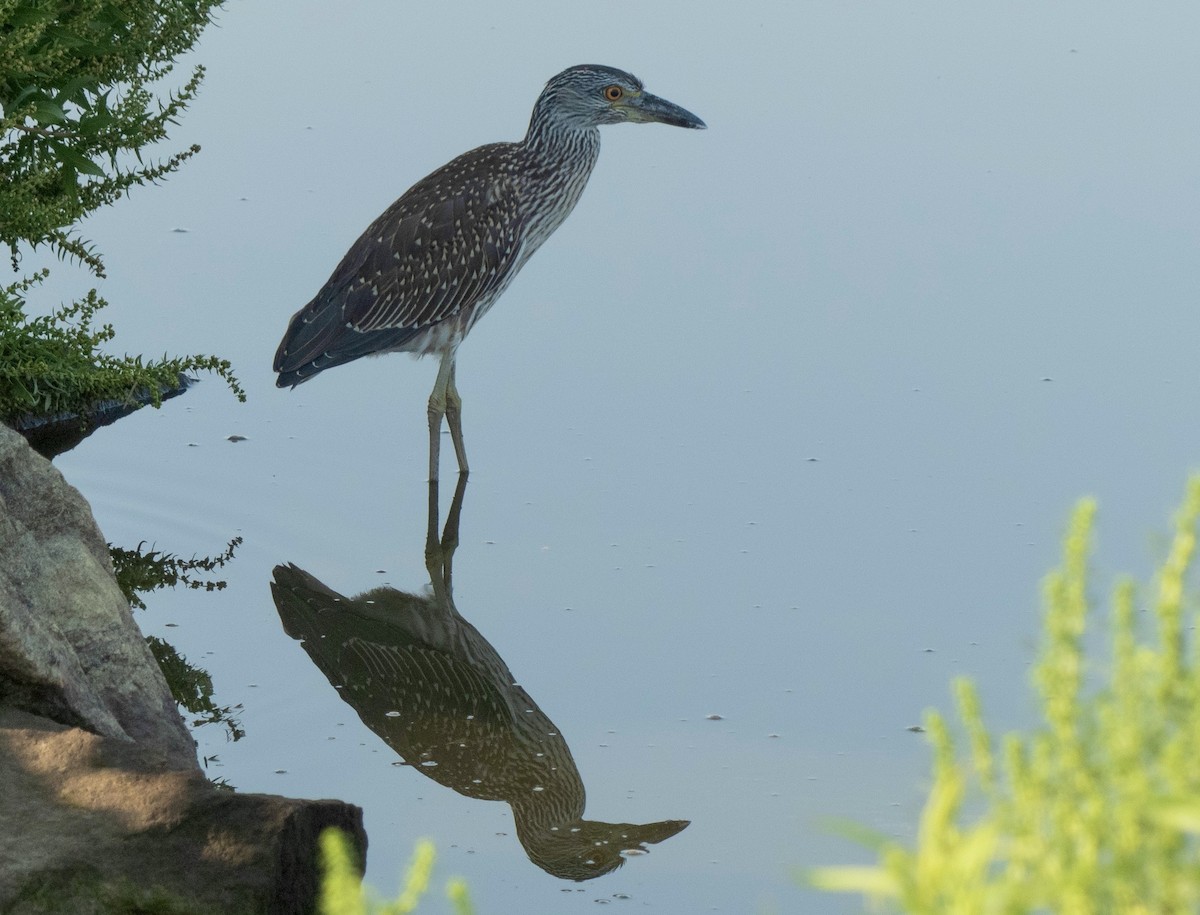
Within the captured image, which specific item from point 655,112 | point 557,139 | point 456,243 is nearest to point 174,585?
point 456,243

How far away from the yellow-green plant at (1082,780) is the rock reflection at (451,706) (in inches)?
109

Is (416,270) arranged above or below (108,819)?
above

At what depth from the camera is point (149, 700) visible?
15.1ft

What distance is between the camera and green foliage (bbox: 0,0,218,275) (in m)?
6.17

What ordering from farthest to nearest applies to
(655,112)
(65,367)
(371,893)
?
(655,112) → (65,367) → (371,893)

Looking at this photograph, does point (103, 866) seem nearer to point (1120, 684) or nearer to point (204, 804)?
point (204, 804)

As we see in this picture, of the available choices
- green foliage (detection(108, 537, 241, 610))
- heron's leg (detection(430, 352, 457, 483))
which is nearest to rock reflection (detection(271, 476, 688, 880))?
green foliage (detection(108, 537, 241, 610))

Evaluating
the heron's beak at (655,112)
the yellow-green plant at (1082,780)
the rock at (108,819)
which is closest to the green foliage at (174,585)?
the rock at (108,819)

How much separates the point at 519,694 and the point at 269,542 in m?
1.35

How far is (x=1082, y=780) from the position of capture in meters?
1.72

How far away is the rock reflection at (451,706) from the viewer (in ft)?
14.9

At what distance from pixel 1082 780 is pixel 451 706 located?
365 cm

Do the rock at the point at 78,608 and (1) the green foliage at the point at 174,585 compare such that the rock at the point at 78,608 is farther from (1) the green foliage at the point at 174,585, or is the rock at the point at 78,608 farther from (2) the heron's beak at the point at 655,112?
(2) the heron's beak at the point at 655,112

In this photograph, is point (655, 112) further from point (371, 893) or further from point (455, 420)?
point (371, 893)
